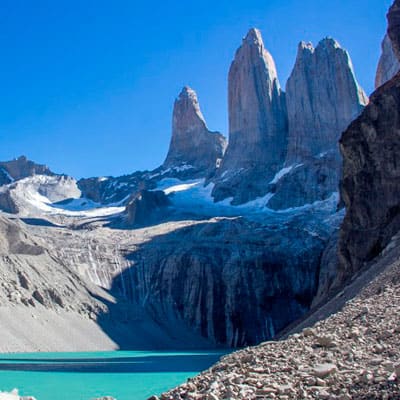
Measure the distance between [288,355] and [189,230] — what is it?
288ft

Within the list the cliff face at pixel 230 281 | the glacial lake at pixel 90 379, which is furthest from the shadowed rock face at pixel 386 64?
the glacial lake at pixel 90 379

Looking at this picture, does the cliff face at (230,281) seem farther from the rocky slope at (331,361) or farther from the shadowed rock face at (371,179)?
the rocky slope at (331,361)

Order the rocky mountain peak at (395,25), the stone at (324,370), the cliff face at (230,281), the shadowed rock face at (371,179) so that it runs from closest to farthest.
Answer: the stone at (324,370), the shadowed rock face at (371,179), the rocky mountain peak at (395,25), the cliff face at (230,281)

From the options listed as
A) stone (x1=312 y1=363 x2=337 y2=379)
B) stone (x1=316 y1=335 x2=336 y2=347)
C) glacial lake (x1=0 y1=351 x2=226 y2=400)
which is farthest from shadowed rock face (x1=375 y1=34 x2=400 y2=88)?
stone (x1=312 y1=363 x2=337 y2=379)

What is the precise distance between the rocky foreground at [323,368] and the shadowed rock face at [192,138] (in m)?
154

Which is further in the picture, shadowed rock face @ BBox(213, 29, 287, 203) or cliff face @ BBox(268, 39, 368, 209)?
shadowed rock face @ BBox(213, 29, 287, 203)

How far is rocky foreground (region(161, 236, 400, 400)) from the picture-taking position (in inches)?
468

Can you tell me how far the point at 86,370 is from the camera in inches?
1500

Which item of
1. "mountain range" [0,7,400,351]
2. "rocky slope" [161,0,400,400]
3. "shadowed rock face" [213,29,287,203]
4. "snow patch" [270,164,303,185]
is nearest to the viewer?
"rocky slope" [161,0,400,400]

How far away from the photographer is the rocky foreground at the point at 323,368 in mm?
11898

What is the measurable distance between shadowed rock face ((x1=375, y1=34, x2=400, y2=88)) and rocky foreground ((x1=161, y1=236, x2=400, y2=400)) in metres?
88.0

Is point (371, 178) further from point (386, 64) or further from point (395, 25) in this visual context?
point (386, 64)

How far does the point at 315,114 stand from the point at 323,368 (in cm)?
12548

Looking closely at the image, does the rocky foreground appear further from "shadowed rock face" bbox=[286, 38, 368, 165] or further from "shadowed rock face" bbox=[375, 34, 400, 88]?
"shadowed rock face" bbox=[286, 38, 368, 165]
